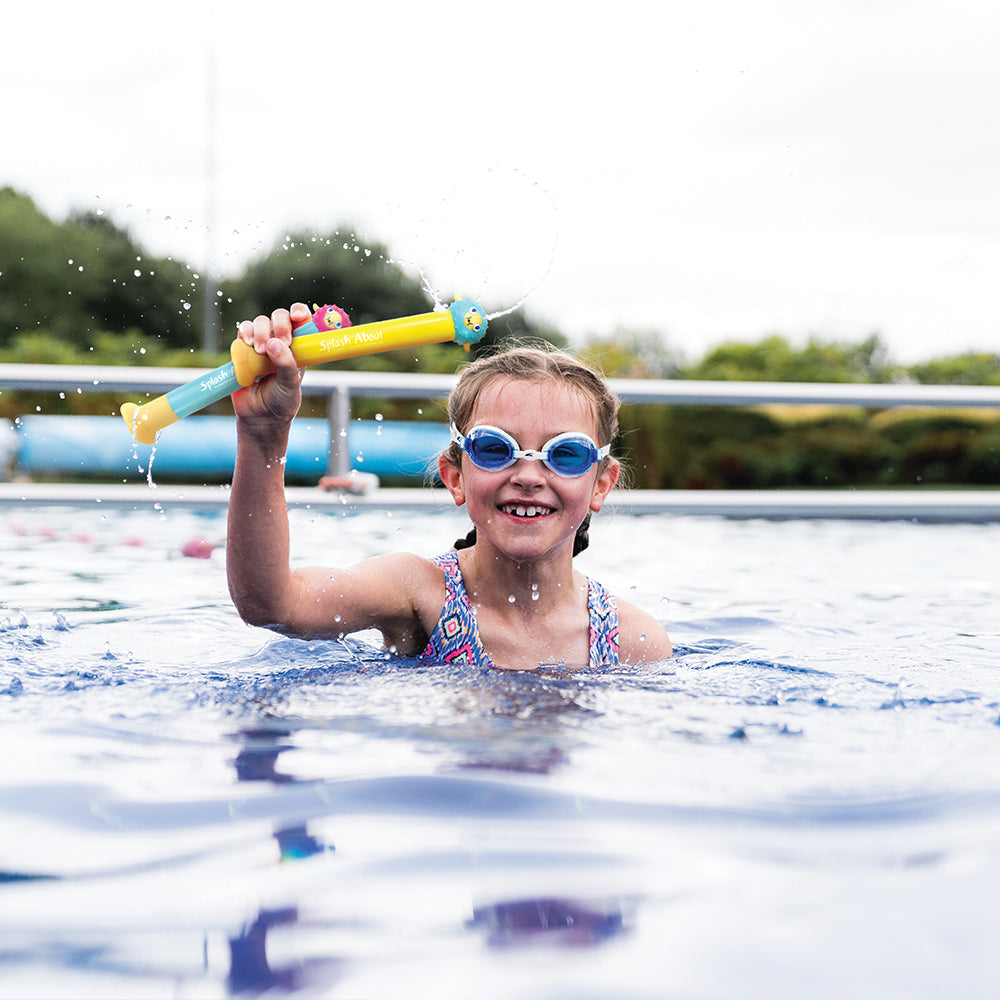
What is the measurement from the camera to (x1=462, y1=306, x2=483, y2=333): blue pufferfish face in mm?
2125

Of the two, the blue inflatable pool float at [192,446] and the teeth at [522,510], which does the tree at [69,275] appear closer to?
the blue inflatable pool float at [192,446]

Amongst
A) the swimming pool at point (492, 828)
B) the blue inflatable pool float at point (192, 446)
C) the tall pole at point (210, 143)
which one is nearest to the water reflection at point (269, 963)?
the swimming pool at point (492, 828)

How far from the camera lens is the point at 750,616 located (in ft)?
14.6

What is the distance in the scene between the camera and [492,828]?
1.62 m

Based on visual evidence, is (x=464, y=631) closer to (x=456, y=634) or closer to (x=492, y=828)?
(x=456, y=634)

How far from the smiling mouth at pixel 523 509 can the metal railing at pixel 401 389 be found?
416 cm

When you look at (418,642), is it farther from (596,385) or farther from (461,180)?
(461,180)

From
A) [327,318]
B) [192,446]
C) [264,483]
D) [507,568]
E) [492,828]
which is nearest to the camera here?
[492,828]

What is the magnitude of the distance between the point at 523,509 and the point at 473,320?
900 mm

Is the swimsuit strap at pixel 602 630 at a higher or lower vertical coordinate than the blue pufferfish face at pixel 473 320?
lower

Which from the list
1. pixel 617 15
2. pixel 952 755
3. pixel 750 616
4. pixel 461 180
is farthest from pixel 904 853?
pixel 617 15

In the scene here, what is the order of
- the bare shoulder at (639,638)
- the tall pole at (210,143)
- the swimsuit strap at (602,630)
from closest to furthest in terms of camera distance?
the swimsuit strap at (602,630)
the bare shoulder at (639,638)
the tall pole at (210,143)

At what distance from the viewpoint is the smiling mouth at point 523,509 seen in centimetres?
294

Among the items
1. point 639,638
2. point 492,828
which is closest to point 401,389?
point 639,638
